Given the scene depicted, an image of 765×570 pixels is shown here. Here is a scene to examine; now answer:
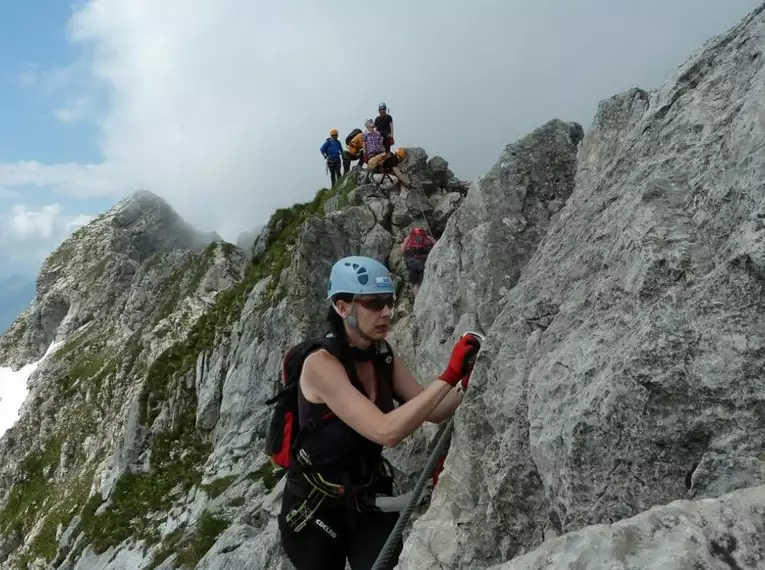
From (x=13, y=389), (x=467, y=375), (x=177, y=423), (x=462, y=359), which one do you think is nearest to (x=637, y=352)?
(x=462, y=359)

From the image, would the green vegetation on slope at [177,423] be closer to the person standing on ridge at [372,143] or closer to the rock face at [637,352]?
the person standing on ridge at [372,143]

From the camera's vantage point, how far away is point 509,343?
5.49m

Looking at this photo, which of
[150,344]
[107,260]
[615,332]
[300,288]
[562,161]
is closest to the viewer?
[615,332]

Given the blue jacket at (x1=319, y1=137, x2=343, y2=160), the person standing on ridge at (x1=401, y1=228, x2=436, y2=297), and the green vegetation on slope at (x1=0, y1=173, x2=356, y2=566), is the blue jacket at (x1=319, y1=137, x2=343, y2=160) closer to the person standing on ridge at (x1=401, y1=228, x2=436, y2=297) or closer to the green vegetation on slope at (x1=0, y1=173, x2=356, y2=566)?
the green vegetation on slope at (x1=0, y1=173, x2=356, y2=566)

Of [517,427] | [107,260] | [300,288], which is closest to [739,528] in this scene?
[517,427]

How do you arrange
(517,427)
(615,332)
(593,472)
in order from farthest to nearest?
(517,427)
(615,332)
(593,472)

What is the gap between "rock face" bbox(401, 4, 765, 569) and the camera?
3.53m

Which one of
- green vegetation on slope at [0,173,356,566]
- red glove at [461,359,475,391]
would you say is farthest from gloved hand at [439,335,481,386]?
green vegetation on slope at [0,173,356,566]

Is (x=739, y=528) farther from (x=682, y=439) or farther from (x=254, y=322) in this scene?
(x=254, y=322)

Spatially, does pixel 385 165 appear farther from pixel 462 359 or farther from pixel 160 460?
pixel 462 359

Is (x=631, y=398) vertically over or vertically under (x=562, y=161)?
under

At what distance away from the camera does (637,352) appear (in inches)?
149

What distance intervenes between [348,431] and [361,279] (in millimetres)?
1621

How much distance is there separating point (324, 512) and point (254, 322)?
20.3m
